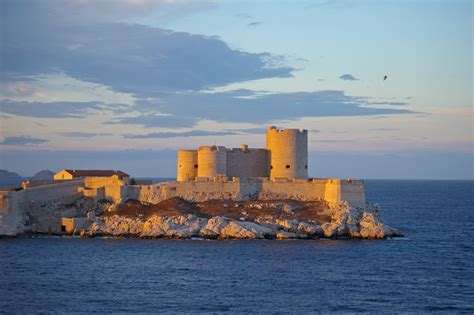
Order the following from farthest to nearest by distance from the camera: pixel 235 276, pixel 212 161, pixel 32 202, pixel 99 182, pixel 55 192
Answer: pixel 99 182, pixel 212 161, pixel 55 192, pixel 32 202, pixel 235 276

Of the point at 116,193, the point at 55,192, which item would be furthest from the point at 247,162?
the point at 55,192

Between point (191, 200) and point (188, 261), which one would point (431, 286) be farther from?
point (191, 200)

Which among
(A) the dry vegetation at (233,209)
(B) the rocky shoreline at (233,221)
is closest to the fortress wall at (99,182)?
(B) the rocky shoreline at (233,221)

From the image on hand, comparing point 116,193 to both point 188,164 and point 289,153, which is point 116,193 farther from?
point 289,153

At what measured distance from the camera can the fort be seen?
49938mm

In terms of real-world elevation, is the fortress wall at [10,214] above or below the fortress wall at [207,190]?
below

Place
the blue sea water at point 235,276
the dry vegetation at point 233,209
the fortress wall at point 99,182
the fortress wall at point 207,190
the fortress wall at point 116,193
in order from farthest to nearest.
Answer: the fortress wall at point 99,182 < the fortress wall at point 116,193 < the fortress wall at point 207,190 < the dry vegetation at point 233,209 < the blue sea water at point 235,276

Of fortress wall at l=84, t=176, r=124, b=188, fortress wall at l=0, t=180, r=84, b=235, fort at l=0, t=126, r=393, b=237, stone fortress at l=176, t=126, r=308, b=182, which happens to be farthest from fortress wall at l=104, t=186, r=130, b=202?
stone fortress at l=176, t=126, r=308, b=182

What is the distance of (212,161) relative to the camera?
53844 millimetres

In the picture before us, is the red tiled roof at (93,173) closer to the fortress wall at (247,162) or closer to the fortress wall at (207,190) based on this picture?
the fortress wall at (207,190)

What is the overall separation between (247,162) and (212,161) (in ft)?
10.5

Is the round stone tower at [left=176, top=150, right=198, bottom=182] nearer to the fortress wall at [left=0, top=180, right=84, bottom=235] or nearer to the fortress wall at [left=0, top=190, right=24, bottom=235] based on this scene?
the fortress wall at [left=0, top=180, right=84, bottom=235]

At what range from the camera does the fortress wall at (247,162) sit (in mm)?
55281

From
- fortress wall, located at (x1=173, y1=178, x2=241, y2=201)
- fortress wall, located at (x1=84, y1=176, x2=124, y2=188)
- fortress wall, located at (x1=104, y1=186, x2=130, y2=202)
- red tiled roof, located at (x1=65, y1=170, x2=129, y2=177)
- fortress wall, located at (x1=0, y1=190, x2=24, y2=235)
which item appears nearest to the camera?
fortress wall, located at (x1=0, y1=190, x2=24, y2=235)
